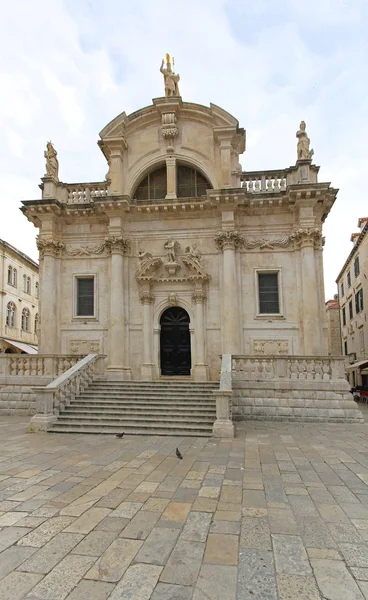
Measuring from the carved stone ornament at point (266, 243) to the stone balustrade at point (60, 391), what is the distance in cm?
824

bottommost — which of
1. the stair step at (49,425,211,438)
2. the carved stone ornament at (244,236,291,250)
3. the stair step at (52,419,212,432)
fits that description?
the stair step at (49,425,211,438)

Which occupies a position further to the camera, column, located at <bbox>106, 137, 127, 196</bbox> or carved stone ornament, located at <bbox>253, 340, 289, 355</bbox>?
column, located at <bbox>106, 137, 127, 196</bbox>

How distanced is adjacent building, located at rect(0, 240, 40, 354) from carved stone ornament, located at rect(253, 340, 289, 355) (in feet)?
81.8

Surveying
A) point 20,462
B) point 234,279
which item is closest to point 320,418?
point 234,279

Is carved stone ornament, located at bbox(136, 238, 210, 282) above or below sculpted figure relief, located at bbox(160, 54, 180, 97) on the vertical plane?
below

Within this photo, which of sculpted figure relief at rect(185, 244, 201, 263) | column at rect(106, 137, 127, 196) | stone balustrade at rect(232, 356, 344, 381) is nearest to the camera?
stone balustrade at rect(232, 356, 344, 381)

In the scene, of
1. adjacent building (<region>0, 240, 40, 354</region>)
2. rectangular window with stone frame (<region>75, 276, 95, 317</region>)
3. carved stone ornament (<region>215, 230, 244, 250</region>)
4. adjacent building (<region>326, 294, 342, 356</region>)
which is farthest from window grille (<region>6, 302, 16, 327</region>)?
adjacent building (<region>326, 294, 342, 356</region>)

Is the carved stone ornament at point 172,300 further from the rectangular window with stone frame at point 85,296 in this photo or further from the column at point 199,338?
the rectangular window with stone frame at point 85,296

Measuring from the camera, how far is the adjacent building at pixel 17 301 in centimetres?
3641

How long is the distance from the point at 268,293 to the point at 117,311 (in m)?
6.78

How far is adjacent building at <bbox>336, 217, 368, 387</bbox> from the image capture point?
32.0 m

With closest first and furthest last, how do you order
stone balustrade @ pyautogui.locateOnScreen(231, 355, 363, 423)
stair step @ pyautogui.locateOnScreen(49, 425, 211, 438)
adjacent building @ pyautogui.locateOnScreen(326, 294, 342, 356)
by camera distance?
stair step @ pyautogui.locateOnScreen(49, 425, 211, 438)
stone balustrade @ pyautogui.locateOnScreen(231, 355, 363, 423)
adjacent building @ pyautogui.locateOnScreen(326, 294, 342, 356)

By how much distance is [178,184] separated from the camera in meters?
20.3

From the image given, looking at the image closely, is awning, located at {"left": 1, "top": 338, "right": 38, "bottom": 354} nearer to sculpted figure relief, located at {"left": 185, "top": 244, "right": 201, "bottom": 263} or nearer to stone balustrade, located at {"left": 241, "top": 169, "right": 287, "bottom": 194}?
sculpted figure relief, located at {"left": 185, "top": 244, "right": 201, "bottom": 263}
